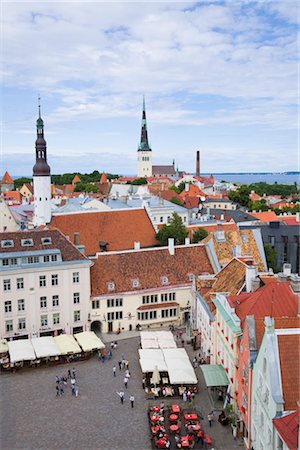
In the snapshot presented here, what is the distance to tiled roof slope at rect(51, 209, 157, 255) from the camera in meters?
63.3

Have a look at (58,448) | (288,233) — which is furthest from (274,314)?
(288,233)

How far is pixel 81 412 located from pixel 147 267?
2029 cm

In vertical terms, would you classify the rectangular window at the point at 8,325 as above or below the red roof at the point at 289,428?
below

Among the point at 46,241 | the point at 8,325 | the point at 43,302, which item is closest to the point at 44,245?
the point at 46,241

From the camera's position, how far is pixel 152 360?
122ft

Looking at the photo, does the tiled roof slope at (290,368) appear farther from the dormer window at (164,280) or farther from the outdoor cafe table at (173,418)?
the dormer window at (164,280)

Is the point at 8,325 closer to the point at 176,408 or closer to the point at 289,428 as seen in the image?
the point at 176,408

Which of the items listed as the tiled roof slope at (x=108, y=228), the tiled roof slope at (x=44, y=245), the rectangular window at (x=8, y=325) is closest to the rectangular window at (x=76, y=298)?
the tiled roof slope at (x=44, y=245)

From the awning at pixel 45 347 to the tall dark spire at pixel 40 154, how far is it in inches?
1169

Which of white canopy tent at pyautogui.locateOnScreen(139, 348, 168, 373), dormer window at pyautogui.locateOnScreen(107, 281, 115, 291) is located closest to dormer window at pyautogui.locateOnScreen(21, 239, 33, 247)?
dormer window at pyautogui.locateOnScreen(107, 281, 115, 291)

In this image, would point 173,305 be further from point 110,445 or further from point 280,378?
point 280,378

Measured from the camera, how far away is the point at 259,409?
82.7 ft

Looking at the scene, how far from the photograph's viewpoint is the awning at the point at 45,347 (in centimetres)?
3916

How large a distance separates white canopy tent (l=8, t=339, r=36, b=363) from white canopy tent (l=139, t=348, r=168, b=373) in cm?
876
